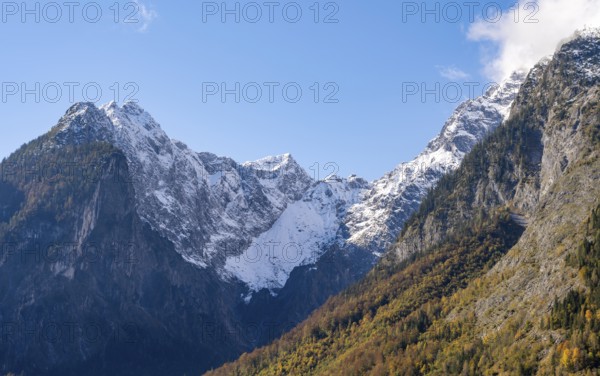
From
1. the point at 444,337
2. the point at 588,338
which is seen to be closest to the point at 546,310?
the point at 588,338

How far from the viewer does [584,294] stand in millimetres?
161125

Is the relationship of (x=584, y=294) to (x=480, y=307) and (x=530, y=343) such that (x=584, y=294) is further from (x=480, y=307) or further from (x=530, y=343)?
(x=480, y=307)

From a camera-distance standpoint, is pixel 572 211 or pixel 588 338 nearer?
pixel 588 338

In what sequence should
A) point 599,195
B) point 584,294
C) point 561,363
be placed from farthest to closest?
1. point 599,195
2. point 584,294
3. point 561,363

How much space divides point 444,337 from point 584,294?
144ft

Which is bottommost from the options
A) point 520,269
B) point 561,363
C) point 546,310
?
point 561,363

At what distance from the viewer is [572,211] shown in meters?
198

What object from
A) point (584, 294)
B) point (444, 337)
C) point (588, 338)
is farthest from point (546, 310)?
point (444, 337)

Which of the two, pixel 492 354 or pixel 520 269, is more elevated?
pixel 520 269

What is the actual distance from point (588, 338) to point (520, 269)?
50826 mm

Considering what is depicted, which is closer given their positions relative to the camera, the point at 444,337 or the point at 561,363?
the point at 561,363

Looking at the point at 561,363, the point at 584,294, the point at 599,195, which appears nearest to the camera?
the point at 561,363

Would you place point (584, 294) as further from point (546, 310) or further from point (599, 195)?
point (599, 195)

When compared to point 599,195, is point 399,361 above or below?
below
